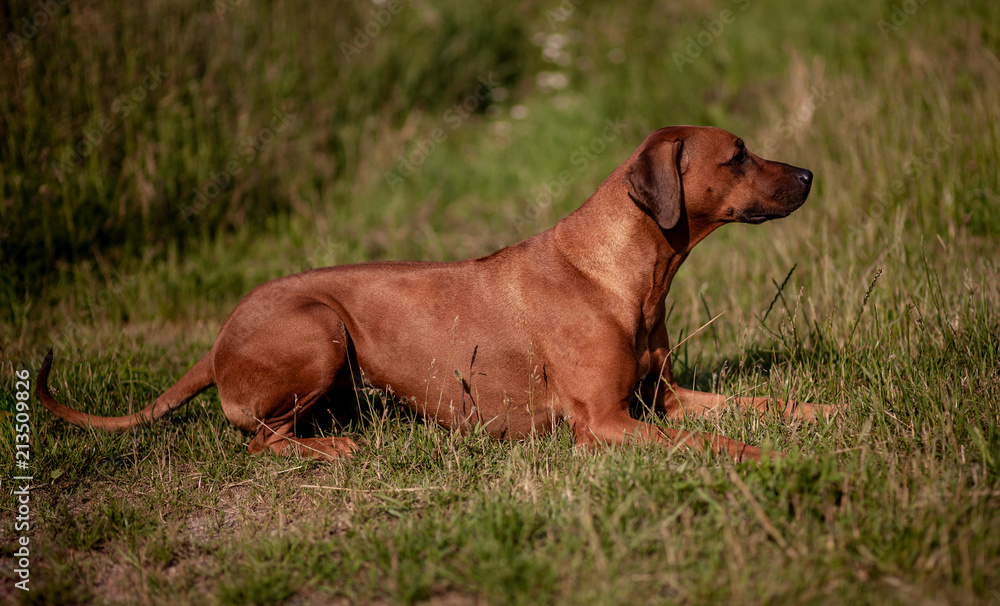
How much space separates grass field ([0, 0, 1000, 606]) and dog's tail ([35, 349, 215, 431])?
8 centimetres

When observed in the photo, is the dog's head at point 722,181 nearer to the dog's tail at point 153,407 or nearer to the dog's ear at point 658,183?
the dog's ear at point 658,183

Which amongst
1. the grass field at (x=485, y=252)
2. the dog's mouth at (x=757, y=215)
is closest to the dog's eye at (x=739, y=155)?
the dog's mouth at (x=757, y=215)

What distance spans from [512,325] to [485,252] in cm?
294

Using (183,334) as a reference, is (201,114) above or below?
above

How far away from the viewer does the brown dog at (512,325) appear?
12.0ft

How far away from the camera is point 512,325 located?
3795 mm

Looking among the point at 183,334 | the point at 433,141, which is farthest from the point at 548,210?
the point at 183,334

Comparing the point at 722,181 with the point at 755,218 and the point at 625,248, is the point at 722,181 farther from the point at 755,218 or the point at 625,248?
the point at 625,248

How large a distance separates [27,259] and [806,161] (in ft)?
20.8

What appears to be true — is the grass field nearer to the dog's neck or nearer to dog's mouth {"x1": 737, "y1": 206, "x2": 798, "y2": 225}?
the dog's neck

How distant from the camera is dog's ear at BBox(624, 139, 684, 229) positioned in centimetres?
346

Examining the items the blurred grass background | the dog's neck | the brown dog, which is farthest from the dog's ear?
the blurred grass background

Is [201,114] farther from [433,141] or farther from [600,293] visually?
[600,293]

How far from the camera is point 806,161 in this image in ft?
21.7
